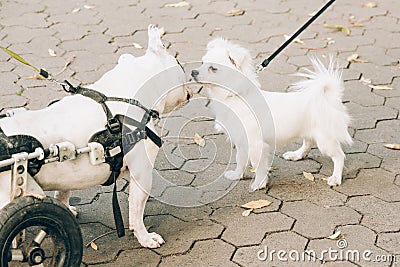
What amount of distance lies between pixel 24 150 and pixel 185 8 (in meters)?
4.96

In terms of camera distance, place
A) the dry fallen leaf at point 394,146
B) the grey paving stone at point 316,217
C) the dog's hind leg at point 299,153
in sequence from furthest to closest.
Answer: the dry fallen leaf at point 394,146 < the dog's hind leg at point 299,153 < the grey paving stone at point 316,217

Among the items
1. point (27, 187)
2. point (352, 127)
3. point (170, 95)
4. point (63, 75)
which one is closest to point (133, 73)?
point (170, 95)

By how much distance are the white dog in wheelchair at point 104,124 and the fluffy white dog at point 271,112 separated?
1.11ft

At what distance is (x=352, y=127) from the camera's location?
18.1ft

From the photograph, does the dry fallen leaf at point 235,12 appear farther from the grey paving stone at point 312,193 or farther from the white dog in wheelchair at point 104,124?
the white dog in wheelchair at point 104,124

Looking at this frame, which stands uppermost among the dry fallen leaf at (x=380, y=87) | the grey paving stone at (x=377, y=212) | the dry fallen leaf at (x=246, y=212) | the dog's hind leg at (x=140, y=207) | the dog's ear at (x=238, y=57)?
the dog's ear at (x=238, y=57)

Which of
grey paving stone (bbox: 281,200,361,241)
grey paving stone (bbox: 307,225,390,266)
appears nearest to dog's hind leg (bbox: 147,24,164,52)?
grey paving stone (bbox: 281,200,361,241)

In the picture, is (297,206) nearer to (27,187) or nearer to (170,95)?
(170,95)

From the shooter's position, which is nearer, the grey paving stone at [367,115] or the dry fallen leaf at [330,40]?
the grey paving stone at [367,115]

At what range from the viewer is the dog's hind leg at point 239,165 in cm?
475

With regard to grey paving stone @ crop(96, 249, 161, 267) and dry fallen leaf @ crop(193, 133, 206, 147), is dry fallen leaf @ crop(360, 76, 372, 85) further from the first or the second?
grey paving stone @ crop(96, 249, 161, 267)

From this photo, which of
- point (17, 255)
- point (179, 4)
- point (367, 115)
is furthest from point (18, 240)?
point (179, 4)

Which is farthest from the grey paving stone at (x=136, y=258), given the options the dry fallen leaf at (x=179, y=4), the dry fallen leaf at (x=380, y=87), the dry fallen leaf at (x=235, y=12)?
the dry fallen leaf at (x=179, y=4)

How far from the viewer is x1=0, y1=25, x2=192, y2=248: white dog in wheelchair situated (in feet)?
11.8
